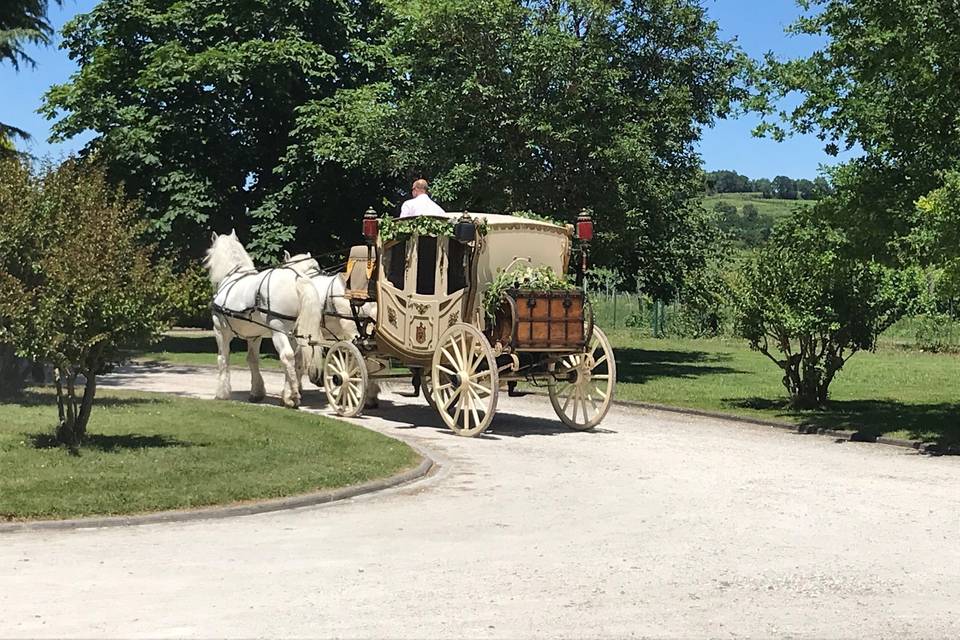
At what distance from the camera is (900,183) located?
17.1m

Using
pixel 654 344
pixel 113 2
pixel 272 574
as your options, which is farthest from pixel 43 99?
pixel 272 574

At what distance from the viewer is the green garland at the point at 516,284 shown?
15.9 m

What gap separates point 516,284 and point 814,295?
5968 millimetres

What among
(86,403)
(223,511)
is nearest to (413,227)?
(86,403)

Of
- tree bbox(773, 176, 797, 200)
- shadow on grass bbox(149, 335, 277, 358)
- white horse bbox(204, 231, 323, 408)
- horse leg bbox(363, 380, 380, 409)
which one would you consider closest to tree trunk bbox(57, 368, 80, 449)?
white horse bbox(204, 231, 323, 408)

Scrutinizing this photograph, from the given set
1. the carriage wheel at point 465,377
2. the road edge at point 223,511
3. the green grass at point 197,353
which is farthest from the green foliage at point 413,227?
the green grass at point 197,353

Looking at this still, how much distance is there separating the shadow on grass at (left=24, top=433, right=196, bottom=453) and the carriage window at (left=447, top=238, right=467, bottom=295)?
4.55 metres

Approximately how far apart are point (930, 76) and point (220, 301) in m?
11.7

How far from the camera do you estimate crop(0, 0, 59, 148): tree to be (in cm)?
3350

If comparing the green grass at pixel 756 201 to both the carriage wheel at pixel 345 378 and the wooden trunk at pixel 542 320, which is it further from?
the wooden trunk at pixel 542 320

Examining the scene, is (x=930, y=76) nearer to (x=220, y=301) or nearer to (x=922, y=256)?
(x=922, y=256)

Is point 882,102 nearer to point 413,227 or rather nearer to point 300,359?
point 413,227

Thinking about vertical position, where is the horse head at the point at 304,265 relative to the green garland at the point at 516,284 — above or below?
above

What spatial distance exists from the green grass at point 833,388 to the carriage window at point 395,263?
611cm
